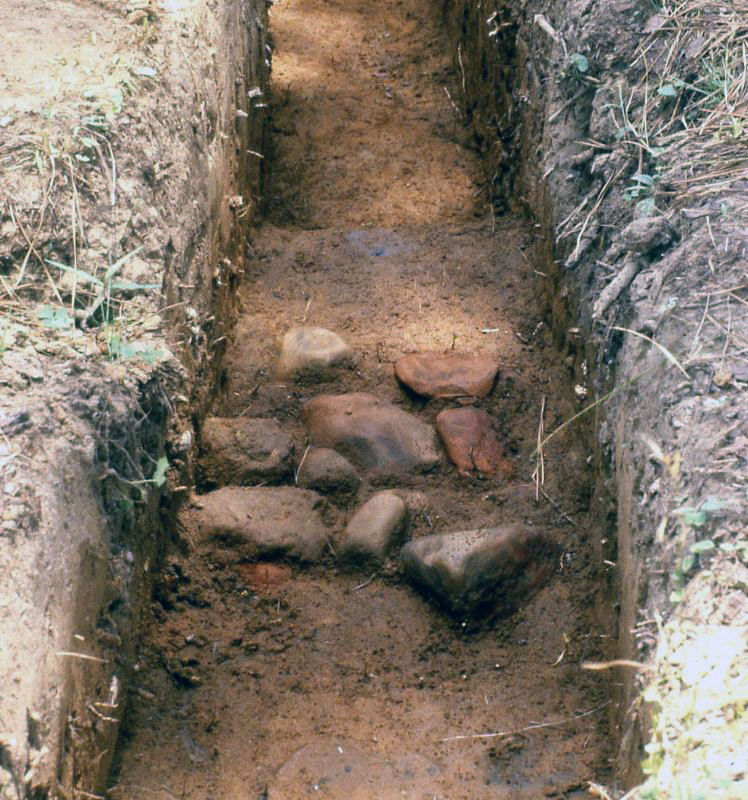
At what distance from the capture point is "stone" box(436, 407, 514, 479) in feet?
9.68

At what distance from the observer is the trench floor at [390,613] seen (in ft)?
7.43

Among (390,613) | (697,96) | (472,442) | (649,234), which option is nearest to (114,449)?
(390,613)

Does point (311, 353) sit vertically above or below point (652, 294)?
Result: below

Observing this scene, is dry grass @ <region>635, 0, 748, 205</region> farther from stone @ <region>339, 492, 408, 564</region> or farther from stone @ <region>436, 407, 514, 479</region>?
stone @ <region>339, 492, 408, 564</region>

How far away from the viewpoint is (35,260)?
242cm

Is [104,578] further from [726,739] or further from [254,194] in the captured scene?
[254,194]

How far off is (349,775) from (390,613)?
0.50m

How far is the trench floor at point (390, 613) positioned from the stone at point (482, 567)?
5cm

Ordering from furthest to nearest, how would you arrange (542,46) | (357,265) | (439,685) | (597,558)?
(357,265) < (542,46) < (597,558) < (439,685)

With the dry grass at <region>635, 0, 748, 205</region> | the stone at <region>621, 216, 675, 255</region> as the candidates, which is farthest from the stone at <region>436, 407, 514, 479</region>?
the dry grass at <region>635, 0, 748, 205</region>

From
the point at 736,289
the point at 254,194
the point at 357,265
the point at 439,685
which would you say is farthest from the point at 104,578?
the point at 254,194

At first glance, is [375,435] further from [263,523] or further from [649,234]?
[649,234]

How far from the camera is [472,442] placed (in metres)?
2.98

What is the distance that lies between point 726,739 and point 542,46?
265 centimetres
